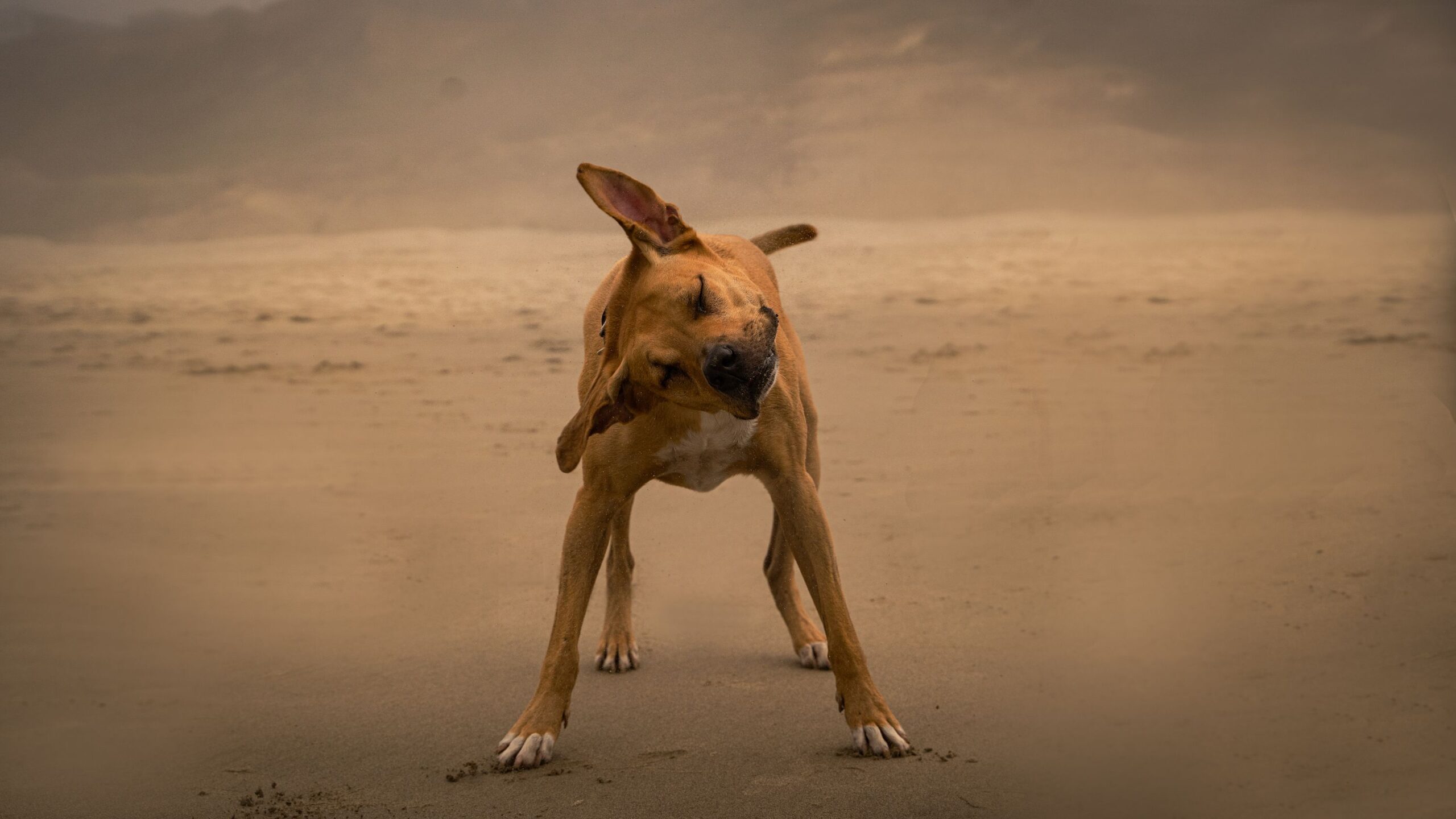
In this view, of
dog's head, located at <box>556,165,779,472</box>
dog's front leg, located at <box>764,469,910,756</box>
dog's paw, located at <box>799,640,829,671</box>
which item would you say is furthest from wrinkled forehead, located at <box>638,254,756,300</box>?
dog's paw, located at <box>799,640,829,671</box>

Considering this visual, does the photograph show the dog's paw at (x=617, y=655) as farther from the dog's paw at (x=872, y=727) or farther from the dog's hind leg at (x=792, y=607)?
the dog's paw at (x=872, y=727)

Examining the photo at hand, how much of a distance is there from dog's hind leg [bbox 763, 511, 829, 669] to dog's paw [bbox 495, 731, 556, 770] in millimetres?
1459

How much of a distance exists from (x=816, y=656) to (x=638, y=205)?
90.9 inches

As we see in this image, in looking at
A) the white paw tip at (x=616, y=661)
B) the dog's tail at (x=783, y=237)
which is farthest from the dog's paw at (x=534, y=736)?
the dog's tail at (x=783, y=237)

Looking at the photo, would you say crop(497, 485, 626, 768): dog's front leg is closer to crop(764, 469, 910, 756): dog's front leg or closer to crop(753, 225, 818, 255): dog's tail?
crop(764, 469, 910, 756): dog's front leg

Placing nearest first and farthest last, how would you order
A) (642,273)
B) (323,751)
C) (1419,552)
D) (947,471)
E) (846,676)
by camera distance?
(642,273) < (846,676) < (323,751) < (1419,552) < (947,471)

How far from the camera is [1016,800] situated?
394 centimetres

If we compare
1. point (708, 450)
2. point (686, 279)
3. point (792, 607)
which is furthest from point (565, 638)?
point (792, 607)

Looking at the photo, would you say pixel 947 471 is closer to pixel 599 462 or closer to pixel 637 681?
pixel 637 681

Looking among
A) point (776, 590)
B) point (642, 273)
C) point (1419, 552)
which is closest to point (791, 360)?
point (642, 273)

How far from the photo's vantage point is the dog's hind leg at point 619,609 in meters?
5.46

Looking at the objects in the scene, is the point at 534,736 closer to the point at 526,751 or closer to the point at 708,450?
the point at 526,751

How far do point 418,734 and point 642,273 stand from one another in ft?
6.74

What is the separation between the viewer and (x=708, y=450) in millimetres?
4199
